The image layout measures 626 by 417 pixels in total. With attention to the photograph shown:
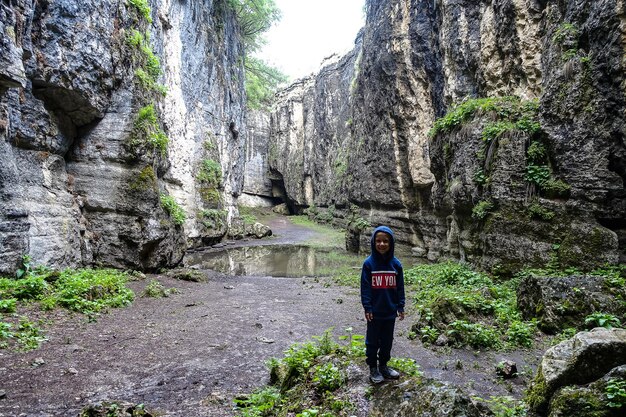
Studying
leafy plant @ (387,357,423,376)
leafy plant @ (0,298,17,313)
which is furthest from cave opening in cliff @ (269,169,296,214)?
leafy plant @ (387,357,423,376)

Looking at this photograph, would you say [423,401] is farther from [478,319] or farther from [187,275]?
[187,275]

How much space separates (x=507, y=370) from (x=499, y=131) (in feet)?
27.1

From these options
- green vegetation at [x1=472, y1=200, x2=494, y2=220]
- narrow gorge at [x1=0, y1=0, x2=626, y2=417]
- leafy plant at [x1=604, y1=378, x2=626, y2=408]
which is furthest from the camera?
green vegetation at [x1=472, y1=200, x2=494, y2=220]

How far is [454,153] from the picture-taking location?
13383 millimetres

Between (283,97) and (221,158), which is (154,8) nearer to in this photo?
(221,158)

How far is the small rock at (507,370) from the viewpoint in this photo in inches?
185

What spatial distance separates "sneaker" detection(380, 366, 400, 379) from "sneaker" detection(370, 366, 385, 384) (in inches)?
2.7

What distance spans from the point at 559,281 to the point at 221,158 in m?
23.8

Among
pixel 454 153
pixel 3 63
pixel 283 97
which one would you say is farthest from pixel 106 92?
pixel 283 97

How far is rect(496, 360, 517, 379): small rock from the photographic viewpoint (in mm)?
4695

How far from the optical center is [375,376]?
3.75 meters

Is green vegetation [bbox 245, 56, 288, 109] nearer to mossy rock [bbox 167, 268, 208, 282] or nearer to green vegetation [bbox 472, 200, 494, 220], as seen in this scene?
mossy rock [bbox 167, 268, 208, 282]

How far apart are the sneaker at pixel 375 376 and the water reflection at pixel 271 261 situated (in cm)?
1270

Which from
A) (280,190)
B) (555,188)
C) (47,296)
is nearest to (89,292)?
(47,296)
